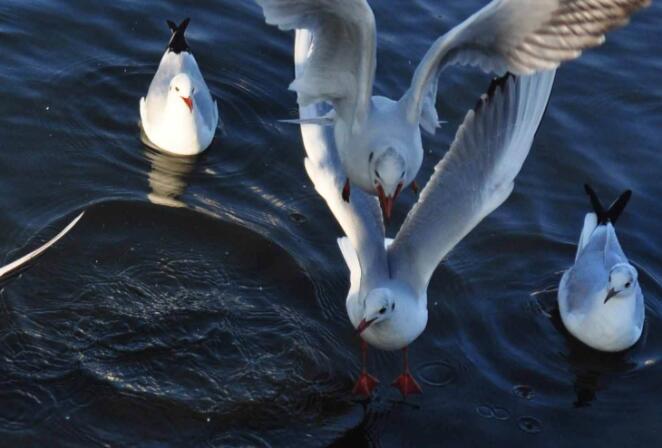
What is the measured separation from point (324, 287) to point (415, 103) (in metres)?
1.66

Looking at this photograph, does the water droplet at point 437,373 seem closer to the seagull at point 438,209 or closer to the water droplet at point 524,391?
the seagull at point 438,209

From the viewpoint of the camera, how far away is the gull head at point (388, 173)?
7285 millimetres

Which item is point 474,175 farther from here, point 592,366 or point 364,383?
point 592,366

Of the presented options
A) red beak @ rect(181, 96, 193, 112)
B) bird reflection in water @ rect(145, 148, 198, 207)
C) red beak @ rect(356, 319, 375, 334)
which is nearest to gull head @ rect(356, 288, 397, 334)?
red beak @ rect(356, 319, 375, 334)

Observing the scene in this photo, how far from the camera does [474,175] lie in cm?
794

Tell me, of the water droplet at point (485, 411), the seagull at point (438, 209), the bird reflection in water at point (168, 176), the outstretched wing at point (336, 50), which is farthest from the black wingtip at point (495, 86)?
the bird reflection in water at point (168, 176)

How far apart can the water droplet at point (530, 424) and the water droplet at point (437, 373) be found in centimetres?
51

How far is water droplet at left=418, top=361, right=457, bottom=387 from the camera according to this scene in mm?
8031

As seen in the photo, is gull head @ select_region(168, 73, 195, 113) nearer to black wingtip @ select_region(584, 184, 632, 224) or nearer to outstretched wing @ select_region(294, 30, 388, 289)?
outstretched wing @ select_region(294, 30, 388, 289)

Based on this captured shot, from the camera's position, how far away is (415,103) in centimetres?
748

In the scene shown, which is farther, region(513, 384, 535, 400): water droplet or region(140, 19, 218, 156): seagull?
region(140, 19, 218, 156): seagull

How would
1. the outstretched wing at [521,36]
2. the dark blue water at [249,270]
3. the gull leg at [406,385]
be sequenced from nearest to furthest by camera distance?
the outstretched wing at [521,36] → the dark blue water at [249,270] → the gull leg at [406,385]

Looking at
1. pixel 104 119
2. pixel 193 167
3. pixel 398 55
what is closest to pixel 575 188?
pixel 398 55

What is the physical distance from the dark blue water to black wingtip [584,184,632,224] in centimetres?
43
